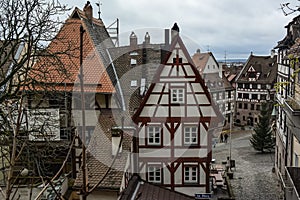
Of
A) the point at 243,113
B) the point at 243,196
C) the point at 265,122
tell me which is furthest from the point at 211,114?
the point at 243,113

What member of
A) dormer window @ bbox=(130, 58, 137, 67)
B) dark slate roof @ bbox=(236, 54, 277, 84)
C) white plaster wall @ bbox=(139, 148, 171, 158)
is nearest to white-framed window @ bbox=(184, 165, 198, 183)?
white plaster wall @ bbox=(139, 148, 171, 158)

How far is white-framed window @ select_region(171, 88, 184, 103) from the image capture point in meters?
10.7

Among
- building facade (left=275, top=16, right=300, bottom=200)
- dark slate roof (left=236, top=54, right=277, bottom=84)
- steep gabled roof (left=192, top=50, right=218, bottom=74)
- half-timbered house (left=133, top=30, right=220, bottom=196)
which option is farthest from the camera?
dark slate roof (left=236, top=54, right=277, bottom=84)

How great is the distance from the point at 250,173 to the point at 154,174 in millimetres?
7510

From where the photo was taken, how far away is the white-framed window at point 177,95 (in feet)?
35.2

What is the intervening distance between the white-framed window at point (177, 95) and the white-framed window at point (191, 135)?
2.95 ft

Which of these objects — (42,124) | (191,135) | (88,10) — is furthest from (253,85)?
(42,124)

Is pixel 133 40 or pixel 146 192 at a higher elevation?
pixel 133 40

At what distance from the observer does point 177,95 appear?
10750mm

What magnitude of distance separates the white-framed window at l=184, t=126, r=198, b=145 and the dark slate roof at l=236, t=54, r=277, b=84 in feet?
74.4

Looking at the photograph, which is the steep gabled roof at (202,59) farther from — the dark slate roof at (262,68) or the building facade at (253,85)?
the building facade at (253,85)

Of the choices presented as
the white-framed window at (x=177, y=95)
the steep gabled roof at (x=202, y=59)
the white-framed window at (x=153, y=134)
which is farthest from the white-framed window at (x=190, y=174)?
the steep gabled roof at (x=202, y=59)

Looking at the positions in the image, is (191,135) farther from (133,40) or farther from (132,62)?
(133,40)

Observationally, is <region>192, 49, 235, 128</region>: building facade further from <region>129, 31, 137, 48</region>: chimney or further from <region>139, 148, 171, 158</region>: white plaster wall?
<region>139, 148, 171, 158</region>: white plaster wall
